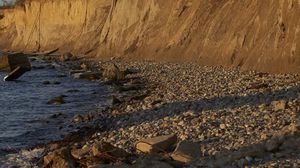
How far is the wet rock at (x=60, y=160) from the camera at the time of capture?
10.2 m

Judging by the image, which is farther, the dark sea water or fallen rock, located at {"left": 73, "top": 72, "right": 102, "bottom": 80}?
fallen rock, located at {"left": 73, "top": 72, "right": 102, "bottom": 80}

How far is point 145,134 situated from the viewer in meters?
12.8

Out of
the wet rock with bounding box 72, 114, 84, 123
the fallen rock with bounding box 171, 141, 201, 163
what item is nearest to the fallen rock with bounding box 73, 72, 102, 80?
the wet rock with bounding box 72, 114, 84, 123

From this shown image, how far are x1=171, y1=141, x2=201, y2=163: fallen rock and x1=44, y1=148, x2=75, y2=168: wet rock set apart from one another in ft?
6.85

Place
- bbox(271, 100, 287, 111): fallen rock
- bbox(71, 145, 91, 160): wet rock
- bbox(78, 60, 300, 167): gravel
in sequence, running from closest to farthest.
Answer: bbox(78, 60, 300, 167): gravel < bbox(71, 145, 91, 160): wet rock < bbox(271, 100, 287, 111): fallen rock

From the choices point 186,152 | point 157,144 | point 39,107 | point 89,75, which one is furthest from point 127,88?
point 186,152

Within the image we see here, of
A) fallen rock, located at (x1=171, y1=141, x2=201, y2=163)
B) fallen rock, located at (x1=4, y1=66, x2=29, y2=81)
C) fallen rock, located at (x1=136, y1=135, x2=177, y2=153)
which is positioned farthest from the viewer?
fallen rock, located at (x1=4, y1=66, x2=29, y2=81)

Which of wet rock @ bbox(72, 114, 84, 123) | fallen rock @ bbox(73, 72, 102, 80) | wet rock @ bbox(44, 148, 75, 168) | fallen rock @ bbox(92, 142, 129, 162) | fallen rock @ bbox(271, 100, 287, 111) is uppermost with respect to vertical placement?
fallen rock @ bbox(271, 100, 287, 111)

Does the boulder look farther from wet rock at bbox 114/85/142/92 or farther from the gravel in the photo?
the gravel

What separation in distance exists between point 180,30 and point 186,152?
77.7ft

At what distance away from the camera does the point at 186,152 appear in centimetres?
918

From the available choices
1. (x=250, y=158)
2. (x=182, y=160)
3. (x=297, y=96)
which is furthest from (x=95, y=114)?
(x=250, y=158)

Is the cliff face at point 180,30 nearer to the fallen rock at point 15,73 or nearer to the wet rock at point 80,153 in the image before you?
the fallen rock at point 15,73

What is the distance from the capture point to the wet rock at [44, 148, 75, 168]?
10.2 m
